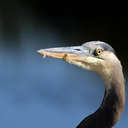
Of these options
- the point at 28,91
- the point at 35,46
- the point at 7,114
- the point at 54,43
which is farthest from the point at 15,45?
the point at 7,114

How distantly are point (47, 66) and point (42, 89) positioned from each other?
262 millimetres

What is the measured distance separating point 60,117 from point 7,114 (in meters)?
0.44

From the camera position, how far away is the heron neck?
713mm

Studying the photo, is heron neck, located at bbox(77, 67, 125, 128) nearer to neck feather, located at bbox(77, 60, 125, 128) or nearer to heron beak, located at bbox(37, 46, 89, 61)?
neck feather, located at bbox(77, 60, 125, 128)

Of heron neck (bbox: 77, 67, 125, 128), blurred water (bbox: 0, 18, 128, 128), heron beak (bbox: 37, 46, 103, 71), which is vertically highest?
heron beak (bbox: 37, 46, 103, 71)

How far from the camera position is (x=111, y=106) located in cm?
72

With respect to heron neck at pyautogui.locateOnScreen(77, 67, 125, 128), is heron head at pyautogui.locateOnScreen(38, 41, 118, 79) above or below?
above

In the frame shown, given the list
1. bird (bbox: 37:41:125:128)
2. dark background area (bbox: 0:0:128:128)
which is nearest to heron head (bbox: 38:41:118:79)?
bird (bbox: 37:41:125:128)

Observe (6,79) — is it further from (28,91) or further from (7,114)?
(7,114)

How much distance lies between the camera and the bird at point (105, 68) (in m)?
0.71

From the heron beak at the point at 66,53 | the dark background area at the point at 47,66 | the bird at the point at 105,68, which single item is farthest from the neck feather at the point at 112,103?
the dark background area at the point at 47,66

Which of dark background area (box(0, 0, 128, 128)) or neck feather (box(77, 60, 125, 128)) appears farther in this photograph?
dark background area (box(0, 0, 128, 128))

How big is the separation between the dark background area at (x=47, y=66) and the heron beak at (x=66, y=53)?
141cm

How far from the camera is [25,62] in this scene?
2.64 m
